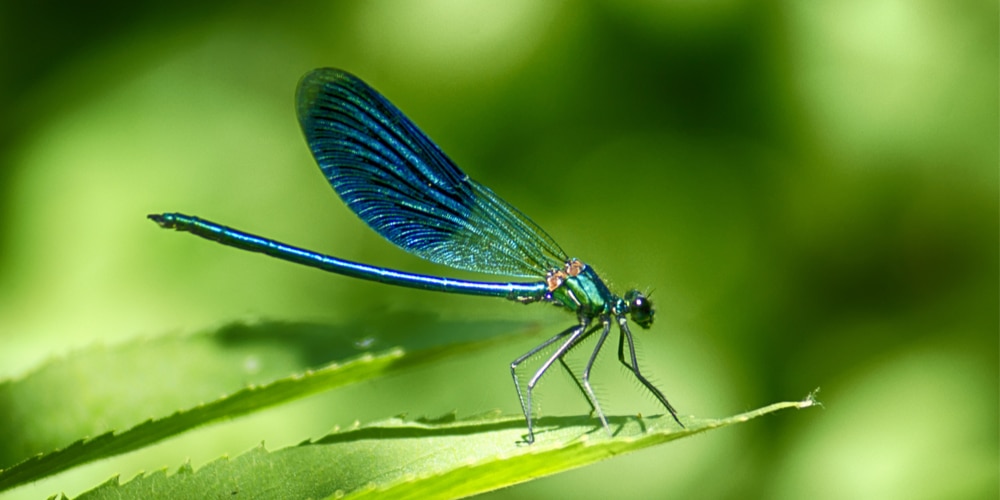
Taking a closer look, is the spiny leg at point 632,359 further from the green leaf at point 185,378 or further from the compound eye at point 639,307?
the green leaf at point 185,378

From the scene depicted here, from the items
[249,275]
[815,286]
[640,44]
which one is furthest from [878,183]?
[249,275]

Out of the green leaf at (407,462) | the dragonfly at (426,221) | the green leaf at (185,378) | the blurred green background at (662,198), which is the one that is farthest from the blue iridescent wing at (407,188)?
the green leaf at (407,462)

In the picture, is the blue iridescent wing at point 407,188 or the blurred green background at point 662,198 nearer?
the blue iridescent wing at point 407,188

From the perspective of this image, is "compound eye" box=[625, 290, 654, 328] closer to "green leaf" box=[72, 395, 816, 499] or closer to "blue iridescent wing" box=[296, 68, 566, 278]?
"blue iridescent wing" box=[296, 68, 566, 278]

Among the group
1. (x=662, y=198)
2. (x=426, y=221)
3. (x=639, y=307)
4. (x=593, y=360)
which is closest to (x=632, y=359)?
(x=593, y=360)

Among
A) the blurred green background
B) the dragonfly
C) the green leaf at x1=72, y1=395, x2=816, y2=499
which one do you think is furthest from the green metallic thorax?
the green leaf at x1=72, y1=395, x2=816, y2=499

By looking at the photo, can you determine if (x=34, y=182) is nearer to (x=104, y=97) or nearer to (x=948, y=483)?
(x=104, y=97)
